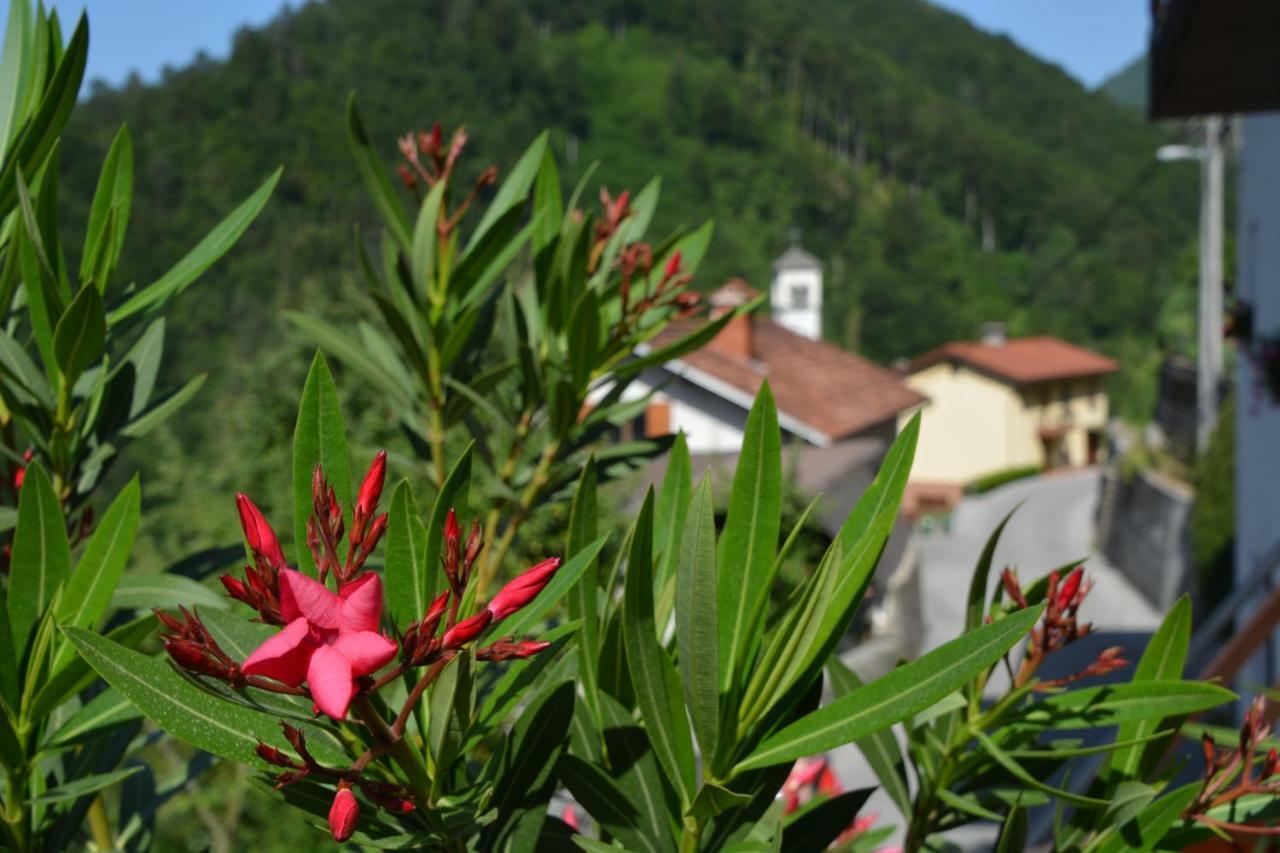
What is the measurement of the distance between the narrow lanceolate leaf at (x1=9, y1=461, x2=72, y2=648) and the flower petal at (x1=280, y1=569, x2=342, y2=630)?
0.32 m

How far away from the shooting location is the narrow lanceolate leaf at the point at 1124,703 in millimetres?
711

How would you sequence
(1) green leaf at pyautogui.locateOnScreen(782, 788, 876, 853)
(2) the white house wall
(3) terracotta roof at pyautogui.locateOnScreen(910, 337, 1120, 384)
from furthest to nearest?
(3) terracotta roof at pyautogui.locateOnScreen(910, 337, 1120, 384), (2) the white house wall, (1) green leaf at pyautogui.locateOnScreen(782, 788, 876, 853)

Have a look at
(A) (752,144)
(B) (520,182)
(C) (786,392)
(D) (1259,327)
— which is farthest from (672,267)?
(A) (752,144)

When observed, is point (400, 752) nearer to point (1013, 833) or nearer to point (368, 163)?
point (1013, 833)

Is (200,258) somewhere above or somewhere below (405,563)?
above

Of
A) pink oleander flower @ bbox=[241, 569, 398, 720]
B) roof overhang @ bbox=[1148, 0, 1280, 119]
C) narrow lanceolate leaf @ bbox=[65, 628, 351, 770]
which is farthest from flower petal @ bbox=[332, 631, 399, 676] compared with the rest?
roof overhang @ bbox=[1148, 0, 1280, 119]

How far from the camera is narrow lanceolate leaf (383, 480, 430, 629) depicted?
56cm

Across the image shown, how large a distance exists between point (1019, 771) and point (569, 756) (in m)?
0.30

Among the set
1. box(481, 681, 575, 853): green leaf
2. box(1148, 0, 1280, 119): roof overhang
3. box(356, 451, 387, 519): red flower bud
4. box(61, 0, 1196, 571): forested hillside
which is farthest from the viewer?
box(61, 0, 1196, 571): forested hillside

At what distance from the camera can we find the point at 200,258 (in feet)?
2.97

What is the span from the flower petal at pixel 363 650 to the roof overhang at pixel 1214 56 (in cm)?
324

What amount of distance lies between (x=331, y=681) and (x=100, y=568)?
368 millimetres

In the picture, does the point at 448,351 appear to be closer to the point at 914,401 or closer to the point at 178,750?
the point at 178,750

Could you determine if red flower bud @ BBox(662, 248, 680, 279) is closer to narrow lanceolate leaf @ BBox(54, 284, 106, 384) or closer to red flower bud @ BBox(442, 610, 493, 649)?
narrow lanceolate leaf @ BBox(54, 284, 106, 384)
